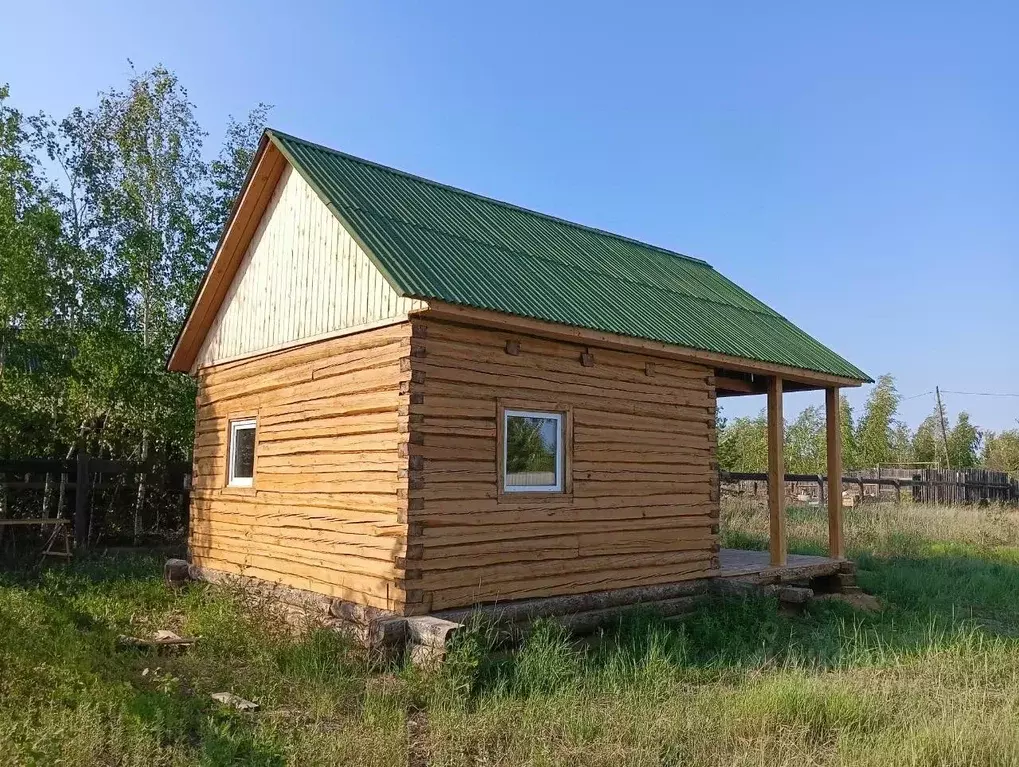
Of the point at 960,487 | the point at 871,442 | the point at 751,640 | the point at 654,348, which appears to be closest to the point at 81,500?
the point at 654,348

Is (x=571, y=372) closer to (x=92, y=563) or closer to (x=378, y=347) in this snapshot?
(x=378, y=347)

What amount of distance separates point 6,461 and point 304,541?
790 cm

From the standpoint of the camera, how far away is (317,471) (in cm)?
1030

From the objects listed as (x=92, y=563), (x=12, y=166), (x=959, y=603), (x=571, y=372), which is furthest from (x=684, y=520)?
(x=12, y=166)

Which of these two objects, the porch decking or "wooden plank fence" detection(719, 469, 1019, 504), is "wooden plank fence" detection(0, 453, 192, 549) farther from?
"wooden plank fence" detection(719, 469, 1019, 504)

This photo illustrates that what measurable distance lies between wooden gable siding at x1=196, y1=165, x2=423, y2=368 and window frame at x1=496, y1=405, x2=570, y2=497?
177cm

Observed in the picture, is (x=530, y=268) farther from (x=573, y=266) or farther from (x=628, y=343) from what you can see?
(x=628, y=343)

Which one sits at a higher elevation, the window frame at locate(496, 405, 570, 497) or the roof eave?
the roof eave

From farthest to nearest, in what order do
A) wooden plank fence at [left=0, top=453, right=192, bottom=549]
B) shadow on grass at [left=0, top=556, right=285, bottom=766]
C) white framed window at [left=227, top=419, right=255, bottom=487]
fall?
wooden plank fence at [left=0, top=453, right=192, bottom=549] < white framed window at [left=227, top=419, right=255, bottom=487] < shadow on grass at [left=0, top=556, right=285, bottom=766]

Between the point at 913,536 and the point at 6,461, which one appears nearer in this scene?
the point at 6,461

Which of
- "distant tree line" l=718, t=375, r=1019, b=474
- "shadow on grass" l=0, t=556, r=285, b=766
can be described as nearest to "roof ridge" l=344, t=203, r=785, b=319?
"shadow on grass" l=0, t=556, r=285, b=766

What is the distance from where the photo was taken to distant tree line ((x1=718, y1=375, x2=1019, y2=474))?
145 ft

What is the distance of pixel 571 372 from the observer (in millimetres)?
10281

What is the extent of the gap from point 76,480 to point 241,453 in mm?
5483
